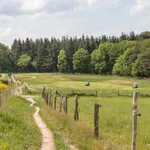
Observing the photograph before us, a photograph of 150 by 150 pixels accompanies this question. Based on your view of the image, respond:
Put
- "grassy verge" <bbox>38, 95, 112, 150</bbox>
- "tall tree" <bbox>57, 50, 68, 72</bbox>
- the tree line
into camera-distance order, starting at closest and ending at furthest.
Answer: "grassy verge" <bbox>38, 95, 112, 150</bbox> < the tree line < "tall tree" <bbox>57, 50, 68, 72</bbox>

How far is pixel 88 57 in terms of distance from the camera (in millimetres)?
164500

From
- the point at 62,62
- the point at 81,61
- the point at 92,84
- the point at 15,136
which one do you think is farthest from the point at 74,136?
the point at 62,62

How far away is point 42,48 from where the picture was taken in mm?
178500

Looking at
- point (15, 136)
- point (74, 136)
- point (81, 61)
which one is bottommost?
point (74, 136)

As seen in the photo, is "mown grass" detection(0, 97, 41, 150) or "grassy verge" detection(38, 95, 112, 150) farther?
"grassy verge" detection(38, 95, 112, 150)

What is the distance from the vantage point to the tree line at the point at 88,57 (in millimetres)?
135000

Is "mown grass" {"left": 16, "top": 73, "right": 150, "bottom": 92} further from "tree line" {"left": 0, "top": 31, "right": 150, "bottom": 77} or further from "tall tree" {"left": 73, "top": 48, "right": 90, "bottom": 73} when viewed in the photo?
"tall tree" {"left": 73, "top": 48, "right": 90, "bottom": 73}

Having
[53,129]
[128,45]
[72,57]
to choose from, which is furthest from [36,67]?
[53,129]

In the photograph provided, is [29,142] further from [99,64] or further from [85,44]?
[85,44]

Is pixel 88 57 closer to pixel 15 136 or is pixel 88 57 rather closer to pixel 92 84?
pixel 92 84

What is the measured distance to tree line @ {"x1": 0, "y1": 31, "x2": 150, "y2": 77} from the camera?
135m

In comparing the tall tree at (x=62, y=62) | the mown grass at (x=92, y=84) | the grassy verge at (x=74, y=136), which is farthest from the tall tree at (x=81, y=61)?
the grassy verge at (x=74, y=136)

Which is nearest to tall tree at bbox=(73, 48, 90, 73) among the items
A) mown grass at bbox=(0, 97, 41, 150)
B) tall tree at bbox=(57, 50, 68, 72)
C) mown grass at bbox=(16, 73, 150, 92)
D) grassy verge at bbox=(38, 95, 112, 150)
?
tall tree at bbox=(57, 50, 68, 72)

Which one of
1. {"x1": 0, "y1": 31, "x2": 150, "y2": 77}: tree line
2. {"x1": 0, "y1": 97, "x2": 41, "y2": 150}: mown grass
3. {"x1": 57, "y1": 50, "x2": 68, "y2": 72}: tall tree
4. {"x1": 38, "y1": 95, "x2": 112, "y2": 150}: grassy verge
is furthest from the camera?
{"x1": 57, "y1": 50, "x2": 68, "y2": 72}: tall tree
